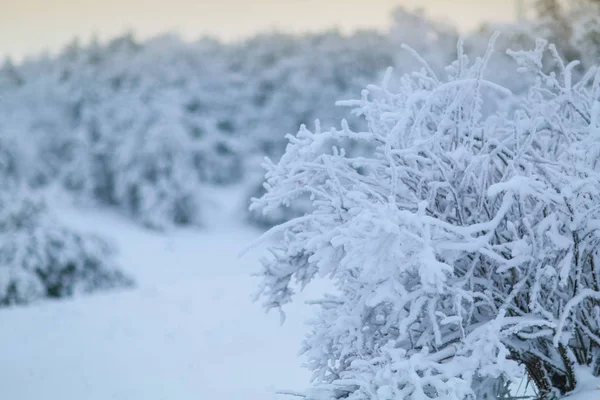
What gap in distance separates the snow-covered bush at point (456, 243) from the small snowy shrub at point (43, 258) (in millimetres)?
12598

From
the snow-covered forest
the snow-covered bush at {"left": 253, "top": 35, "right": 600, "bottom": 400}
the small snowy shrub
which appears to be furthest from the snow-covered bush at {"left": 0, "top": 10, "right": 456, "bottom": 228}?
the snow-covered bush at {"left": 253, "top": 35, "right": 600, "bottom": 400}

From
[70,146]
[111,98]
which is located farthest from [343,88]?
[70,146]

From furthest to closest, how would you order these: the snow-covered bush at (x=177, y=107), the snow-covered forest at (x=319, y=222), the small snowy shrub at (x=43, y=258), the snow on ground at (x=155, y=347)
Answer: the snow-covered bush at (x=177, y=107) → the small snowy shrub at (x=43, y=258) → the snow on ground at (x=155, y=347) → the snow-covered forest at (x=319, y=222)

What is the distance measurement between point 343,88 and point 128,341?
22963 millimetres

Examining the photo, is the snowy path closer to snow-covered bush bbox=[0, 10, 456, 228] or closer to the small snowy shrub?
the small snowy shrub

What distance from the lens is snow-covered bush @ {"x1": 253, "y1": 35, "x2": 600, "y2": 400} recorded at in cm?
303

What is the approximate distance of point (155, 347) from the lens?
1083 centimetres

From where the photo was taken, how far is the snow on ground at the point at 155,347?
8.83 m

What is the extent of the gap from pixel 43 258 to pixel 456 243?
1418 cm

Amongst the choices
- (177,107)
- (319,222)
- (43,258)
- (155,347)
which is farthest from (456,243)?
(177,107)

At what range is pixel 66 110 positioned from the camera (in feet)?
93.6

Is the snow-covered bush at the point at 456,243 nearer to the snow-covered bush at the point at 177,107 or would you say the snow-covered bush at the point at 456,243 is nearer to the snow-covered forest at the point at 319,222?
the snow-covered forest at the point at 319,222

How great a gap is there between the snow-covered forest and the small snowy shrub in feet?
0.18

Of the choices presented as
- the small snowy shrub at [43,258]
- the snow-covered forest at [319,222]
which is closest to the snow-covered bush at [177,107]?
the snow-covered forest at [319,222]
